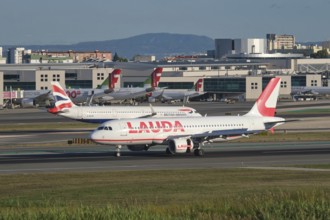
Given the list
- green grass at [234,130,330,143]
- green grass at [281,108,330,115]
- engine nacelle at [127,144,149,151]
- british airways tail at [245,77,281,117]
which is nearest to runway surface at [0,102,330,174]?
engine nacelle at [127,144,149,151]

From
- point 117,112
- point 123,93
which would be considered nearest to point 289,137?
point 117,112

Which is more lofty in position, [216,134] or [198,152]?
[216,134]

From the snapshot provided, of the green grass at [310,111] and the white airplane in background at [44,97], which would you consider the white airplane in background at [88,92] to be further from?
the green grass at [310,111]

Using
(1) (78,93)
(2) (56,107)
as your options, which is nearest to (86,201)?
(2) (56,107)

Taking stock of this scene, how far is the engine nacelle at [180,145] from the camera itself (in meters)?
71.4

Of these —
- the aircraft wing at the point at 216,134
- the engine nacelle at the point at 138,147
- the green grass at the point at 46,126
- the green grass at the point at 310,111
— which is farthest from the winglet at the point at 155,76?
the engine nacelle at the point at 138,147

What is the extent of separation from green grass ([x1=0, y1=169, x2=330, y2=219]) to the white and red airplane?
1272cm

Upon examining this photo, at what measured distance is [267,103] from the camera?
261 ft

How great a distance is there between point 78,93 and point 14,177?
4849 inches

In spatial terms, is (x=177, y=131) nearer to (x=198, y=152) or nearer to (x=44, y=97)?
(x=198, y=152)

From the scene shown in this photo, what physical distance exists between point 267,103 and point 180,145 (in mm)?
11848

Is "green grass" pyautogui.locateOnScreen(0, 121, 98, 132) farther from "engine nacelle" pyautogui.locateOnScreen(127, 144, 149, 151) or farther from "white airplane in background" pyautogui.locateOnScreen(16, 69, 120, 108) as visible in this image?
"white airplane in background" pyautogui.locateOnScreen(16, 69, 120, 108)

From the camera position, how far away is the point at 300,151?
74.9 m

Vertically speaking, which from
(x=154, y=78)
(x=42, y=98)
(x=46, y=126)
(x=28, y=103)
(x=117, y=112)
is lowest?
(x=46, y=126)
